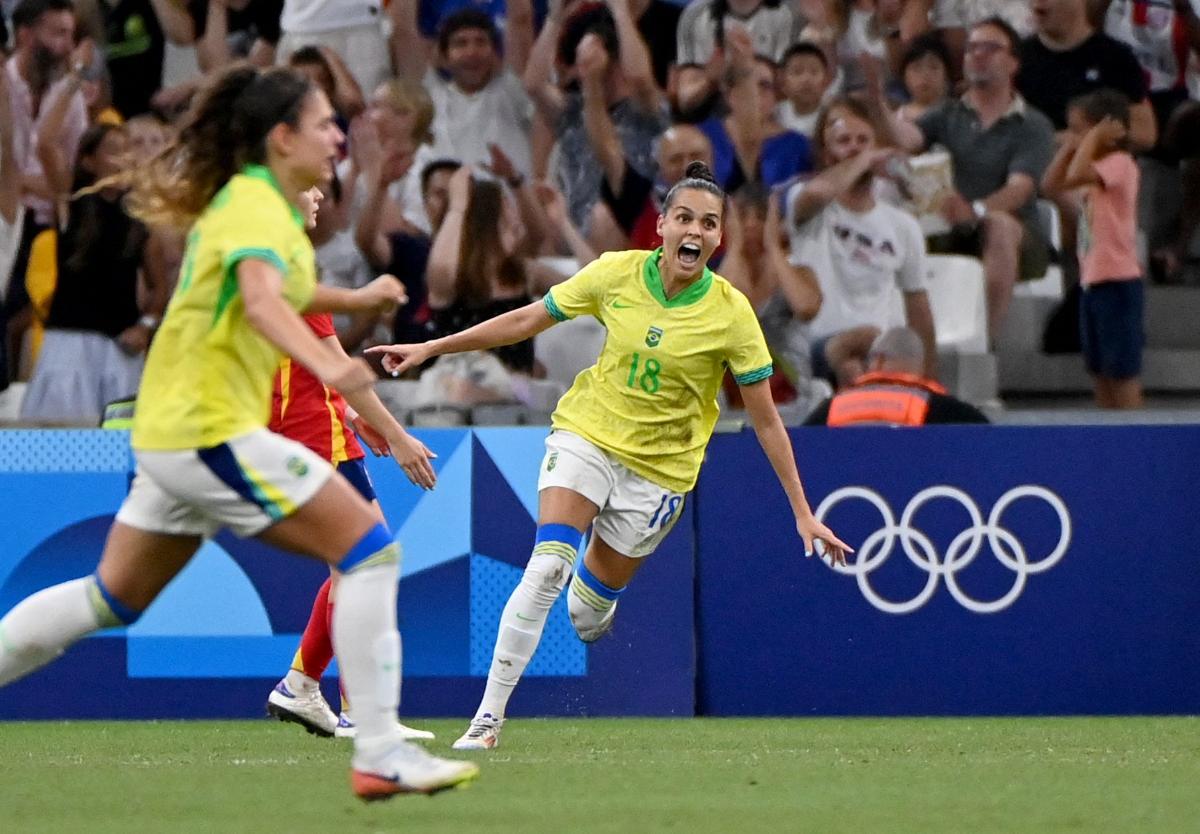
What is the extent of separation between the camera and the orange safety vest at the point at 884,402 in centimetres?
1052

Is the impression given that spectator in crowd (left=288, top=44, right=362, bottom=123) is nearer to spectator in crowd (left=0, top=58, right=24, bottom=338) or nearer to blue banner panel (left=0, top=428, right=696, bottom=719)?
spectator in crowd (left=0, top=58, right=24, bottom=338)

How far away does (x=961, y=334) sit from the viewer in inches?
488

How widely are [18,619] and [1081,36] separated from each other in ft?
29.4

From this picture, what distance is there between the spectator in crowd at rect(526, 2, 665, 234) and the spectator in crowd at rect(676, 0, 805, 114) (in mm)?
260

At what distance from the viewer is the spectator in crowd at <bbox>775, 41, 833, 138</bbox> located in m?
12.7

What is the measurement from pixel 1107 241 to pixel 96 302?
20.2 ft

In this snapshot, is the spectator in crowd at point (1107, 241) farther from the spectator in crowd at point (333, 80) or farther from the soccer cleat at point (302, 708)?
the soccer cleat at point (302, 708)

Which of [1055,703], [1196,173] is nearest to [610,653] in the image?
[1055,703]

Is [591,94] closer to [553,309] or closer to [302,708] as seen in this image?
[553,309]

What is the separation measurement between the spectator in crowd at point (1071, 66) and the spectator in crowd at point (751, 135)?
156cm

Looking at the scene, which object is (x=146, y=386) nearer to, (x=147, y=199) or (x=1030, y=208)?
(x=147, y=199)

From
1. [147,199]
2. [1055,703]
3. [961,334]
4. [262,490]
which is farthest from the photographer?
[961,334]

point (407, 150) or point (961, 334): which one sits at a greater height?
point (407, 150)

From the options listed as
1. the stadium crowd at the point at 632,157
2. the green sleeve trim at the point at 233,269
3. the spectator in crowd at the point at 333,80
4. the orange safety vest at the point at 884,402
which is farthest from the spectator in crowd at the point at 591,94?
the green sleeve trim at the point at 233,269
